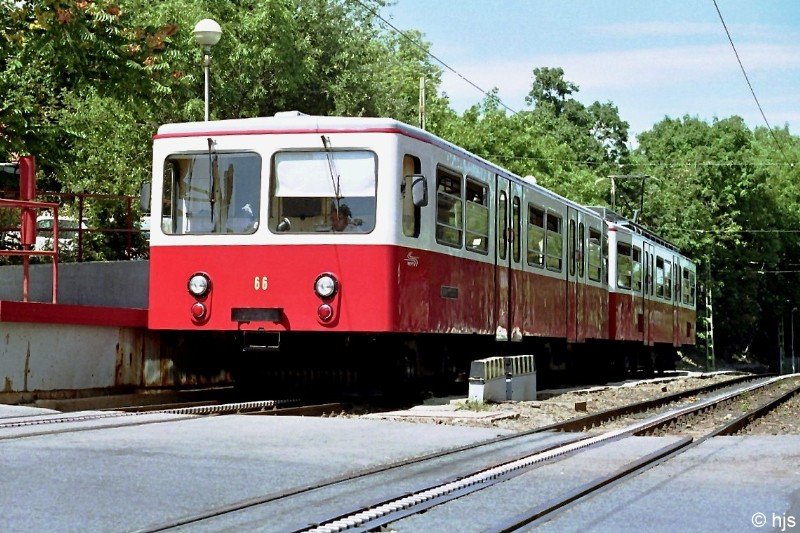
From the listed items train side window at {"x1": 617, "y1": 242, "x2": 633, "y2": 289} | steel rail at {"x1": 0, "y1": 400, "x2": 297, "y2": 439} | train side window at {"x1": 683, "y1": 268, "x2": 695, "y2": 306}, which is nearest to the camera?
steel rail at {"x1": 0, "y1": 400, "x2": 297, "y2": 439}

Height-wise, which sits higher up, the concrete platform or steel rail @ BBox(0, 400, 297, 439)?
steel rail @ BBox(0, 400, 297, 439)

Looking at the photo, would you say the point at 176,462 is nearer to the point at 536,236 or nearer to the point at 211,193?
the point at 211,193

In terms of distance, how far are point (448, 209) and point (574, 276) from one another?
7816mm

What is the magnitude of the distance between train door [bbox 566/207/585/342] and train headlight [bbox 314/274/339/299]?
920cm

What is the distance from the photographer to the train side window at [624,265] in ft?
95.3

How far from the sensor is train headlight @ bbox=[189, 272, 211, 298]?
51.5ft

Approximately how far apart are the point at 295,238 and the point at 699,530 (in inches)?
360

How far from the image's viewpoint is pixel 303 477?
847 centimetres

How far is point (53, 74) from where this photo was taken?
20109 mm

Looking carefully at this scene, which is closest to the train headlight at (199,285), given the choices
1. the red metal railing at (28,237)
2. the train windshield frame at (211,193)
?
the train windshield frame at (211,193)

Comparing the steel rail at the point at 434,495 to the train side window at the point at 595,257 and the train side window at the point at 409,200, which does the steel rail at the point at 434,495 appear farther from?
the train side window at the point at 595,257

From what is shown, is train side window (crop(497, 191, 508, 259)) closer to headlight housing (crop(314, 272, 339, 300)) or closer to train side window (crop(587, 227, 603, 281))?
headlight housing (crop(314, 272, 339, 300))

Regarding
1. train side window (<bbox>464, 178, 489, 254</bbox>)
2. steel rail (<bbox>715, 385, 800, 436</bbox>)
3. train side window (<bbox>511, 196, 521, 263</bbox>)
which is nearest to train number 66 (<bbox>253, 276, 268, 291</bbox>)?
train side window (<bbox>464, 178, 489, 254</bbox>)

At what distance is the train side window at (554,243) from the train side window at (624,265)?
5.89 m
